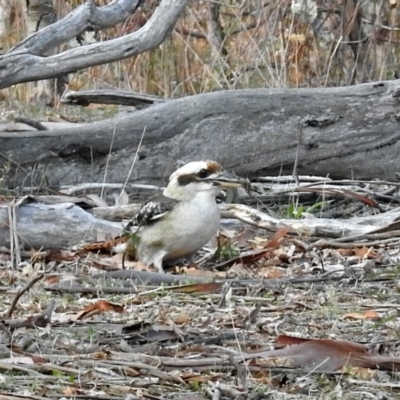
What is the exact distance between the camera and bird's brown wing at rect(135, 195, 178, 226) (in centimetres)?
557

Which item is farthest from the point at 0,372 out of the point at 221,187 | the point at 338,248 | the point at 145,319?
the point at 338,248

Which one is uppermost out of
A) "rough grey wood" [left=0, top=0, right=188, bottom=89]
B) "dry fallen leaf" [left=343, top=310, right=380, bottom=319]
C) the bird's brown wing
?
"rough grey wood" [left=0, top=0, right=188, bottom=89]

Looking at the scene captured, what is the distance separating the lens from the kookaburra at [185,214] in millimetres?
5480

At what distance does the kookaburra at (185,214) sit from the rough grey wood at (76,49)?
59.1 inches

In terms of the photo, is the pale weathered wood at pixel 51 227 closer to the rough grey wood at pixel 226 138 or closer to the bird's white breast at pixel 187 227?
the bird's white breast at pixel 187 227

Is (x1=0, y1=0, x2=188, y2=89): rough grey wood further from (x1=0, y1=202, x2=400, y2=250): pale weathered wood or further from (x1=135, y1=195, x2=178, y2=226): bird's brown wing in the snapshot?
(x1=135, y1=195, x2=178, y2=226): bird's brown wing

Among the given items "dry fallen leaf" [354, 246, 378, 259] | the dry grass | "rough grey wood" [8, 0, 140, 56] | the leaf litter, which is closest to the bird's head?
the leaf litter

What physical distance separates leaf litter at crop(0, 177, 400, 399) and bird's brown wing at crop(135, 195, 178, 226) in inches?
8.9

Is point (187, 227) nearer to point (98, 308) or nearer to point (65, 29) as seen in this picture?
point (98, 308)

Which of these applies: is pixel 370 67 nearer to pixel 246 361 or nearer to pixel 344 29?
pixel 344 29

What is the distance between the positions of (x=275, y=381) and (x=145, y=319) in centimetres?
94

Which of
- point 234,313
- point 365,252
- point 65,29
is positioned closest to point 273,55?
point 65,29

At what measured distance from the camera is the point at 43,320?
4.21 m

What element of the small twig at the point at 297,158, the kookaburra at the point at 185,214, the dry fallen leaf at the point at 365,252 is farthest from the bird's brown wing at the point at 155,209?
the small twig at the point at 297,158
